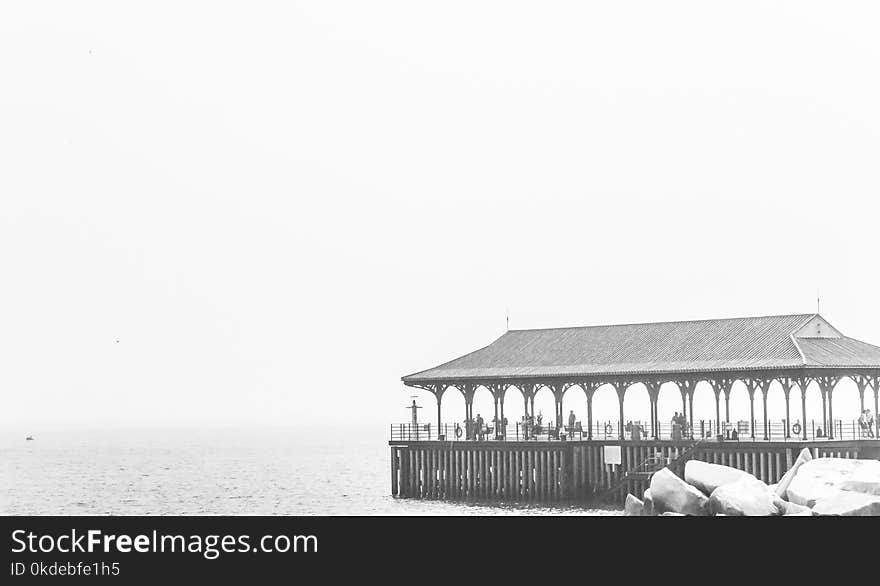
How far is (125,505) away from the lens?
79.4 metres

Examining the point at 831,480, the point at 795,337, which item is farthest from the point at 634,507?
the point at 795,337

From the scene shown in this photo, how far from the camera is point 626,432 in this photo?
66312mm

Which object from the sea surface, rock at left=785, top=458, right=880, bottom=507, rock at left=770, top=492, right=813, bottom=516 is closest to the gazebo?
the sea surface

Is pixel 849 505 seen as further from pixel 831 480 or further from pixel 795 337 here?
pixel 795 337

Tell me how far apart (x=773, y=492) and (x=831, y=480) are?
191 centimetres

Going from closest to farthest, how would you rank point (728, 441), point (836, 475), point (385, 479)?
point (836, 475) → point (728, 441) → point (385, 479)

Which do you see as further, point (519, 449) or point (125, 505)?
point (125, 505)

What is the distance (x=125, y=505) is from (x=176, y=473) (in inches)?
1394

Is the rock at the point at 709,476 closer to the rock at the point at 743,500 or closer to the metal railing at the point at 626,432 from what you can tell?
the rock at the point at 743,500

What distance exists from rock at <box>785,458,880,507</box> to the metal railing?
970 centimetres

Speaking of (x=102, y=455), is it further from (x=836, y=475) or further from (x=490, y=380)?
(x=836, y=475)

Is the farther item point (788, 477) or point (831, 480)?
point (788, 477)

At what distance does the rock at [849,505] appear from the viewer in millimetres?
42656
